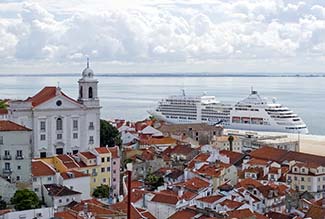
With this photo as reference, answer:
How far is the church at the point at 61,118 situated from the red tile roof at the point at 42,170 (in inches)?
256

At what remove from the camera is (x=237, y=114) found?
6675 centimetres

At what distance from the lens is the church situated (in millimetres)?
31344

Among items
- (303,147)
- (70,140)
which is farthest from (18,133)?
(303,147)

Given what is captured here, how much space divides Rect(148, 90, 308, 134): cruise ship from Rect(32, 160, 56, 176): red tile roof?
4198 cm

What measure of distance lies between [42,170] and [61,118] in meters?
8.87

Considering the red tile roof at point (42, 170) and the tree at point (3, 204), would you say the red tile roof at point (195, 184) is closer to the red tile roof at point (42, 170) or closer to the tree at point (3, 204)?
the red tile roof at point (42, 170)

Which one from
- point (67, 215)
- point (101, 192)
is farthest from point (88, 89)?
point (67, 215)

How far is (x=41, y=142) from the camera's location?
31.5 m

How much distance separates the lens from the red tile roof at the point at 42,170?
923 inches

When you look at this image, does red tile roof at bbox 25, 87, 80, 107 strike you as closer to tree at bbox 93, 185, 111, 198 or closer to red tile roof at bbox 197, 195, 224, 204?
tree at bbox 93, 185, 111, 198

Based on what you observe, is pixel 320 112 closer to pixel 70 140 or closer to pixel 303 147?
pixel 303 147

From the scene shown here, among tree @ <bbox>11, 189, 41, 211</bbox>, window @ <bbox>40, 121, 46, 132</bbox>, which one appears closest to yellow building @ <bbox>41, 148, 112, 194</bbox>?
tree @ <bbox>11, 189, 41, 211</bbox>

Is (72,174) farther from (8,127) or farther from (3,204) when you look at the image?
(3,204)

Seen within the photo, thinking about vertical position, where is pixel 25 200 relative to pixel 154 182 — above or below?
above
